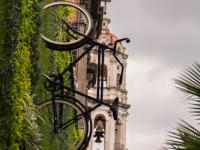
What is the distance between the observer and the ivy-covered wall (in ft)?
46.4

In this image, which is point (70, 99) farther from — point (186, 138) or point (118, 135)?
point (118, 135)

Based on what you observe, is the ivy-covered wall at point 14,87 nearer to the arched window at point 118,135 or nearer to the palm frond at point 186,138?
the palm frond at point 186,138

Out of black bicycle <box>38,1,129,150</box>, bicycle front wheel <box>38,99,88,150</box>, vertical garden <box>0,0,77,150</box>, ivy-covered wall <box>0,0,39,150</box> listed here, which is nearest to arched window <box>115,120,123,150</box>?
bicycle front wheel <box>38,99,88,150</box>

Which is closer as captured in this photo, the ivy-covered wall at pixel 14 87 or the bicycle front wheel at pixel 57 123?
the ivy-covered wall at pixel 14 87

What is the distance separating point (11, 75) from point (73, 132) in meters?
8.37

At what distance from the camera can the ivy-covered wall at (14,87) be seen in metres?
14.1

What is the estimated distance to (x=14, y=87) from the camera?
14.4 metres

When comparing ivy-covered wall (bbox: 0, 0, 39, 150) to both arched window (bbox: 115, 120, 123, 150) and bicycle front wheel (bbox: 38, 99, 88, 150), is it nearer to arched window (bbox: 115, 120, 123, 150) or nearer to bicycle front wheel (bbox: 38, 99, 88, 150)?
bicycle front wheel (bbox: 38, 99, 88, 150)

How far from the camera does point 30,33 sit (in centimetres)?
1567

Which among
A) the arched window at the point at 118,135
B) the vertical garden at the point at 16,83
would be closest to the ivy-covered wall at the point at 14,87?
the vertical garden at the point at 16,83

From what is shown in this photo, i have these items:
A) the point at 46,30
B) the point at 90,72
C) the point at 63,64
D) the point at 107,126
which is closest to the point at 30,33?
the point at 46,30

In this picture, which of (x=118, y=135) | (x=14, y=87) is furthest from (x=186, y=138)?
(x=118, y=135)

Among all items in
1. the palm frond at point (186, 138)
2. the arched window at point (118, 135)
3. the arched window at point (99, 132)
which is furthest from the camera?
the arched window at point (118, 135)

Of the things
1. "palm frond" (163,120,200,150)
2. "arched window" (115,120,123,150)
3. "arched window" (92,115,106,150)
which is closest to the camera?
"palm frond" (163,120,200,150)
